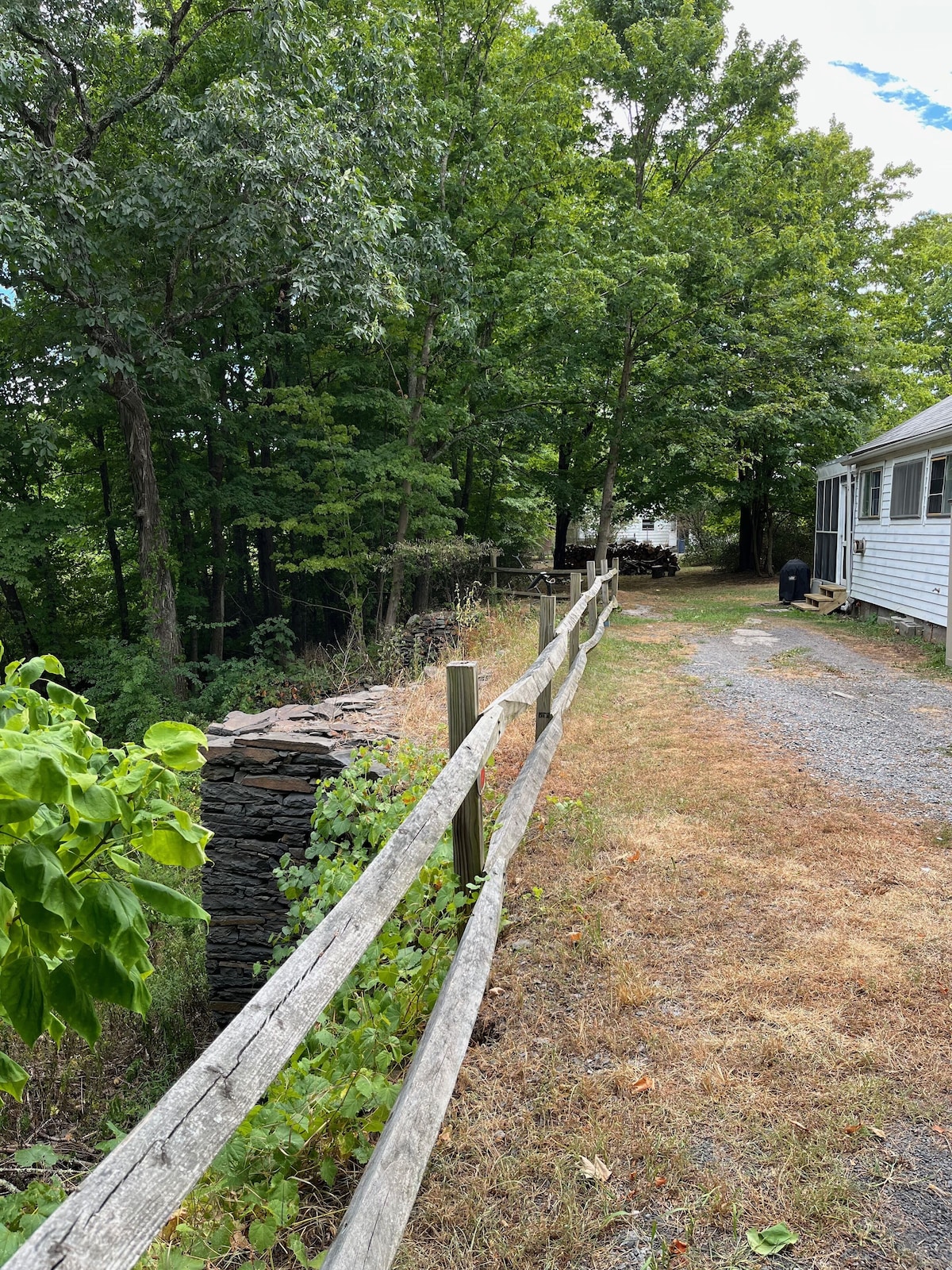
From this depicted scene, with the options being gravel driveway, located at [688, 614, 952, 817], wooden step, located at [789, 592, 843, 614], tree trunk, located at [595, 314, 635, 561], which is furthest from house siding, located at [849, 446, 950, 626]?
tree trunk, located at [595, 314, 635, 561]

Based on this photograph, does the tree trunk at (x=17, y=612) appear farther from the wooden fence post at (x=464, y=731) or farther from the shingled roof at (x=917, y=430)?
the shingled roof at (x=917, y=430)

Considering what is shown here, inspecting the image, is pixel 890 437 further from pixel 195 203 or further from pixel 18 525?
pixel 18 525

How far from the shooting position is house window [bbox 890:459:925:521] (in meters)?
12.6

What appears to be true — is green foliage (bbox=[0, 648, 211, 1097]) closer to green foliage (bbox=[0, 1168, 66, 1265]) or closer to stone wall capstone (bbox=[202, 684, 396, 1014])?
green foliage (bbox=[0, 1168, 66, 1265])

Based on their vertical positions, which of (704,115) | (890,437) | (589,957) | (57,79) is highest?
(704,115)

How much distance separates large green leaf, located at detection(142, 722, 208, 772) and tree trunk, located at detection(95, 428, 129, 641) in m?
17.5

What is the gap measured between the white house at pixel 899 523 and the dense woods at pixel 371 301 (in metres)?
3.27

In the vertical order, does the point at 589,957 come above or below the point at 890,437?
below

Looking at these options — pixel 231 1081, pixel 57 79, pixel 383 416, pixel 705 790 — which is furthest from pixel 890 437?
pixel 231 1081

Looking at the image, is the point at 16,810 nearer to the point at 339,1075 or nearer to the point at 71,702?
the point at 71,702

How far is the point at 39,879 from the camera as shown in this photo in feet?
4.40

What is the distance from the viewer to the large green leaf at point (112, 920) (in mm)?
1413

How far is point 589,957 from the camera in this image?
136 inches

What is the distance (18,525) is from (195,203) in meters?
6.39
